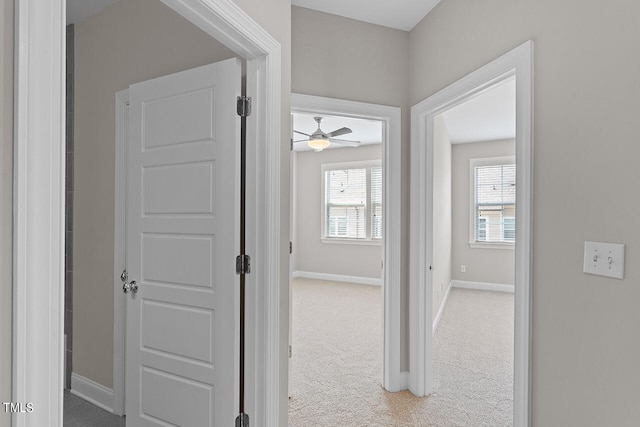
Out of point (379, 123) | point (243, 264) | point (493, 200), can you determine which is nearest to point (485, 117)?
point (379, 123)

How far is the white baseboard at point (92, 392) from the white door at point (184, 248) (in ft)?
1.61

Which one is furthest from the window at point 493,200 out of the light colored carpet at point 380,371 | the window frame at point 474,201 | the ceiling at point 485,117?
the light colored carpet at point 380,371

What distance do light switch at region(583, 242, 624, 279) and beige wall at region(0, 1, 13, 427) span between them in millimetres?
1779

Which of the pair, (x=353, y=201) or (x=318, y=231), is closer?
(x=353, y=201)

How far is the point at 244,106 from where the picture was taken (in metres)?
1.89

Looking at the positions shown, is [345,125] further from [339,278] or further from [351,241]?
[339,278]

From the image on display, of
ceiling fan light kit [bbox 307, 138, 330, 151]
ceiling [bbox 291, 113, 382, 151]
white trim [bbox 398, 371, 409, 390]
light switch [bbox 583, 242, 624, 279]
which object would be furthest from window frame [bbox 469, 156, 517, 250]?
Result: light switch [bbox 583, 242, 624, 279]

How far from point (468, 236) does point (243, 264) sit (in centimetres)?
577

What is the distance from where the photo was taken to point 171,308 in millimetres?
2066

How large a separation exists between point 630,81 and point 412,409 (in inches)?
87.5

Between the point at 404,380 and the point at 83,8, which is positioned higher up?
the point at 83,8

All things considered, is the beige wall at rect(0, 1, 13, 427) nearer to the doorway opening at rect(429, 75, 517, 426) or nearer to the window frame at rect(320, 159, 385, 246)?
the doorway opening at rect(429, 75, 517, 426)

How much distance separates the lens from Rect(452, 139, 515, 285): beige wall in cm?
655

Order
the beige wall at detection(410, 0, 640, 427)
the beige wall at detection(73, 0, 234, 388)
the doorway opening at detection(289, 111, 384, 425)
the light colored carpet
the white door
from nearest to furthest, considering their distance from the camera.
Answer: the beige wall at detection(410, 0, 640, 427) < the white door < the beige wall at detection(73, 0, 234, 388) < the light colored carpet < the doorway opening at detection(289, 111, 384, 425)
